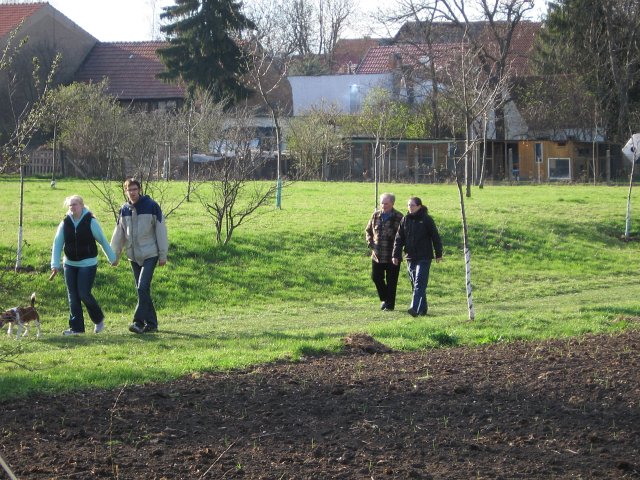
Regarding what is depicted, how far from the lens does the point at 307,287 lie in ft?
64.8

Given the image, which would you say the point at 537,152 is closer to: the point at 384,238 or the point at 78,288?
the point at 384,238

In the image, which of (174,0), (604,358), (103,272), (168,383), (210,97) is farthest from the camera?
(174,0)

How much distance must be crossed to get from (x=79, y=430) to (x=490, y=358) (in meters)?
4.32

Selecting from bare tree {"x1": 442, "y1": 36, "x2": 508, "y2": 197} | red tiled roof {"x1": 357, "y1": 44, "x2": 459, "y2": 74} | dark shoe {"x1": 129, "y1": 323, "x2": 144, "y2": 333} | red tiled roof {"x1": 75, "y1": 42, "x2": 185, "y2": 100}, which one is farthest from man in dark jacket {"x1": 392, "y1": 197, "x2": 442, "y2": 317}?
red tiled roof {"x1": 75, "y1": 42, "x2": 185, "y2": 100}

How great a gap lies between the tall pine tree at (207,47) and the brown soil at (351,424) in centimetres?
4446

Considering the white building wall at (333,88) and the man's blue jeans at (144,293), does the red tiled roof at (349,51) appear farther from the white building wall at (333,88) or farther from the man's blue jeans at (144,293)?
the man's blue jeans at (144,293)

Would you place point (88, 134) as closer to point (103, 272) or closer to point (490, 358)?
point (103, 272)

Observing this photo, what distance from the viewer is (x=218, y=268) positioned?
20.0m

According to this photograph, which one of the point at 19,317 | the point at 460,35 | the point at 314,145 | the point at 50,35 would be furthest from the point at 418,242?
the point at 50,35

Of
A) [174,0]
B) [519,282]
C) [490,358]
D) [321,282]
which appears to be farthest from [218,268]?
[174,0]

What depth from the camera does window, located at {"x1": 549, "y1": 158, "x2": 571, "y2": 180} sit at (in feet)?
164

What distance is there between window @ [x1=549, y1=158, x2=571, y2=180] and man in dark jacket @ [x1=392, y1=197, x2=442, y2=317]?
120 feet

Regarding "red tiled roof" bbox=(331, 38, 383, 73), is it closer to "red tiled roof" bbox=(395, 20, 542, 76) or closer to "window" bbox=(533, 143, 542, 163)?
"red tiled roof" bbox=(395, 20, 542, 76)

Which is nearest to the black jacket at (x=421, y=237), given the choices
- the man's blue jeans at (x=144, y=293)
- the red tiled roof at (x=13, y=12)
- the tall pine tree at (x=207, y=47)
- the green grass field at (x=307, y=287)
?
Result: the green grass field at (x=307, y=287)
